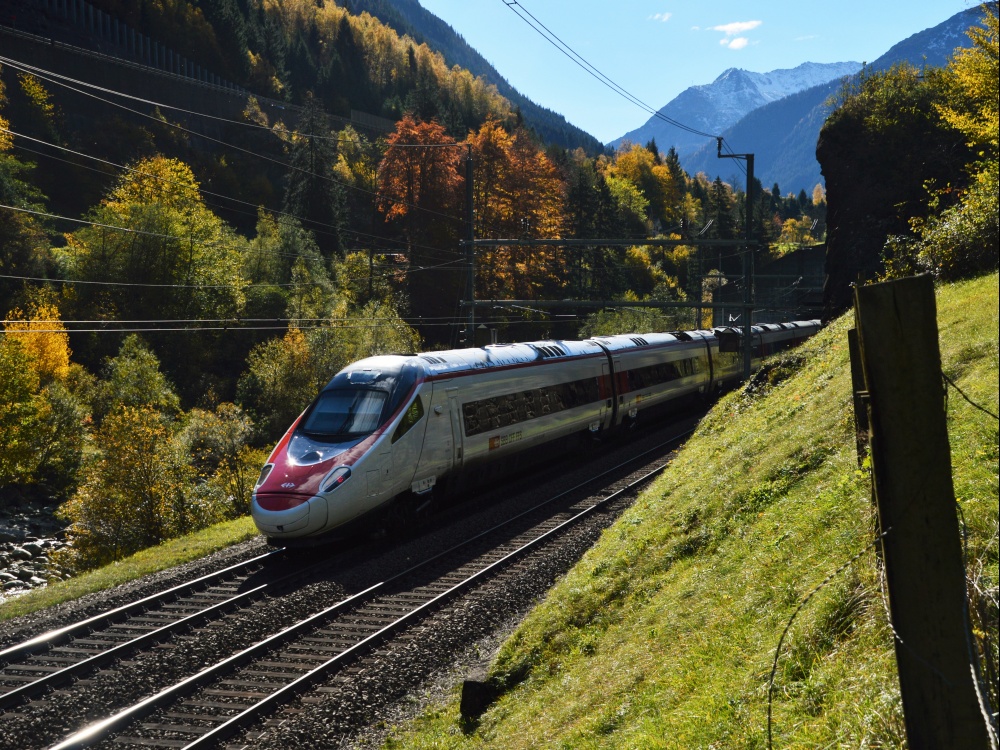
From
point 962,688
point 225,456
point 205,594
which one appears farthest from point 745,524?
point 225,456

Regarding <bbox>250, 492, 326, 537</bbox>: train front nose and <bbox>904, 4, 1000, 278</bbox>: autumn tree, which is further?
<bbox>904, 4, 1000, 278</bbox>: autumn tree

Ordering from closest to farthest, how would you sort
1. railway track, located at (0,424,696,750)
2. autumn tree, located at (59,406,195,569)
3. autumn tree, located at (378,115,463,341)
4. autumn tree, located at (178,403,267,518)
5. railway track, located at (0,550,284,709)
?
railway track, located at (0,424,696,750), railway track, located at (0,550,284,709), autumn tree, located at (59,406,195,569), autumn tree, located at (178,403,267,518), autumn tree, located at (378,115,463,341)

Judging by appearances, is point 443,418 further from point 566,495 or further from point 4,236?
point 4,236

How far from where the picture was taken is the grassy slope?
4938mm

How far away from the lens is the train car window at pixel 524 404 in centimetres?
1872

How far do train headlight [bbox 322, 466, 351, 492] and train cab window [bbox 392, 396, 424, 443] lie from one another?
4.31 feet

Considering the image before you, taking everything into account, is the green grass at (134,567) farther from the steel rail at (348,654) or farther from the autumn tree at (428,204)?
the autumn tree at (428,204)

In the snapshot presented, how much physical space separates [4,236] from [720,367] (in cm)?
4551

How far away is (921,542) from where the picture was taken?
3.13 meters

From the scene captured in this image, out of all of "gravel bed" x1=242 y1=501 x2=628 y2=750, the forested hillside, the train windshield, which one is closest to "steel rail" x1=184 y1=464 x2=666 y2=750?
"gravel bed" x1=242 y1=501 x2=628 y2=750

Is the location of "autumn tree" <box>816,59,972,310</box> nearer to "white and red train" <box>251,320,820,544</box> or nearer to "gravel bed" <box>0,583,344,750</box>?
"white and red train" <box>251,320,820,544</box>

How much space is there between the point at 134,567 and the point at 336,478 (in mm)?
3968

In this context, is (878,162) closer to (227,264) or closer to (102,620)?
(102,620)

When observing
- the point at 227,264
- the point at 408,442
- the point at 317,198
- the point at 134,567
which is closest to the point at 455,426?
the point at 408,442
